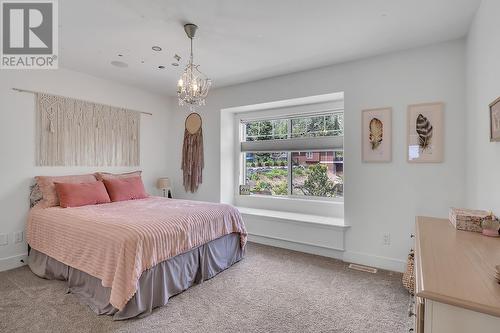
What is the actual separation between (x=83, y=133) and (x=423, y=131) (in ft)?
14.3

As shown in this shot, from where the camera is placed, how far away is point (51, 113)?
10.8 feet

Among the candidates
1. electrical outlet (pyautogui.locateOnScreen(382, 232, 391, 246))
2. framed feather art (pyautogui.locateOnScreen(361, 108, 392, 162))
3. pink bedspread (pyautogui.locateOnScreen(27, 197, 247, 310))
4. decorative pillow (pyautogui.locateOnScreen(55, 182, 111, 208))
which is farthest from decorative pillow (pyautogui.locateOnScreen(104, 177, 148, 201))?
electrical outlet (pyautogui.locateOnScreen(382, 232, 391, 246))

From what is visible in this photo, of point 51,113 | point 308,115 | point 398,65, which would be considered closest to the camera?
point 398,65

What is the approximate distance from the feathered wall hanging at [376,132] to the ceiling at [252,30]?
791mm

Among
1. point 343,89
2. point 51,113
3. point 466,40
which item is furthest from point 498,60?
point 51,113

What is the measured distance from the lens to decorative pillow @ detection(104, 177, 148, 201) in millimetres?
3461

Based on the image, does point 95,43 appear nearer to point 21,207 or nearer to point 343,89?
point 21,207

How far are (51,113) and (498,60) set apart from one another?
448 cm

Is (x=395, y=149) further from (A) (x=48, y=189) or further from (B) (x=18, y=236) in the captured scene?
(B) (x=18, y=236)

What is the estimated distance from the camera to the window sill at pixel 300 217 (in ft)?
10.9

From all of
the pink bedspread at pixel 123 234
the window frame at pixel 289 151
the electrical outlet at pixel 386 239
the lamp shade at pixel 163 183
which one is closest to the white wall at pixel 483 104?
the electrical outlet at pixel 386 239

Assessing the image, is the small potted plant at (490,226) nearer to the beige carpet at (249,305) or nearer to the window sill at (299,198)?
the beige carpet at (249,305)

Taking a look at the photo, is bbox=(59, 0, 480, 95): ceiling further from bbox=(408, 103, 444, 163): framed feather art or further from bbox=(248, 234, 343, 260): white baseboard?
bbox=(248, 234, 343, 260): white baseboard

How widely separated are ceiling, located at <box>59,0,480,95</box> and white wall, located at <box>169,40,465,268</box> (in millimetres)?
180
